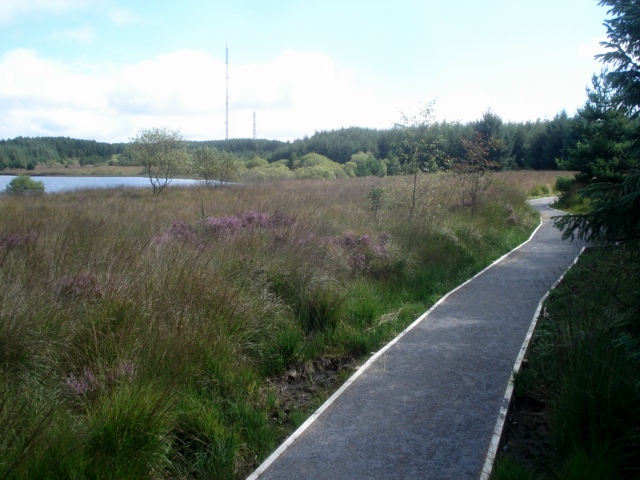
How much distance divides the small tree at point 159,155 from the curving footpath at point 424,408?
23686mm

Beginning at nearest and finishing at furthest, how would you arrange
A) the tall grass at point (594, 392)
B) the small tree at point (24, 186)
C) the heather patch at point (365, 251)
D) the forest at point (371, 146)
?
the tall grass at point (594, 392)
the heather patch at point (365, 251)
the small tree at point (24, 186)
the forest at point (371, 146)

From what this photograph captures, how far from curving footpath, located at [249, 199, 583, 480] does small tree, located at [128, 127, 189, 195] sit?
2369cm

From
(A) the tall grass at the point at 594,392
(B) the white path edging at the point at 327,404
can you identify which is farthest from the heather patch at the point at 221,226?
(A) the tall grass at the point at 594,392

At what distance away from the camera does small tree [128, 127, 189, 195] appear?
29.2 metres

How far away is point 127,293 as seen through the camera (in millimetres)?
5594

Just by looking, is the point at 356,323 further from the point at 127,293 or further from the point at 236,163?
the point at 236,163

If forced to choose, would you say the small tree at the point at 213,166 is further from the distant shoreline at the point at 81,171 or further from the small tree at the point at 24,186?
the small tree at the point at 24,186

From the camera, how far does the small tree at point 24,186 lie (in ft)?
65.5


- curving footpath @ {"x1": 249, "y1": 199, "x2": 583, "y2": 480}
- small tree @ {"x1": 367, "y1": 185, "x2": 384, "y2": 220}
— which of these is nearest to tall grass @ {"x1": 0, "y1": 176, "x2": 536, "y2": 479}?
curving footpath @ {"x1": 249, "y1": 199, "x2": 583, "y2": 480}

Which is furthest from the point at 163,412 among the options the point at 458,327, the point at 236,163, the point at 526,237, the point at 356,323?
the point at 236,163

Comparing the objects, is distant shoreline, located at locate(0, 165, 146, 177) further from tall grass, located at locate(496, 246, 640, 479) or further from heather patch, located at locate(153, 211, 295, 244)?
tall grass, located at locate(496, 246, 640, 479)

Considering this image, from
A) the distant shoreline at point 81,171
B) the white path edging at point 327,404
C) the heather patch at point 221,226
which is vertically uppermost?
the distant shoreline at point 81,171

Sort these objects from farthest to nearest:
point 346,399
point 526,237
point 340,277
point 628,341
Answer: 1. point 526,237
2. point 340,277
3. point 346,399
4. point 628,341

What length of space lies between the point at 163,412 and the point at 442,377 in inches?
118
